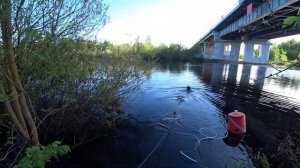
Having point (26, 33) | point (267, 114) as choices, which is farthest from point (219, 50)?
point (26, 33)

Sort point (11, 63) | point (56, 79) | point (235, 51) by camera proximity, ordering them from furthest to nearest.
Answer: point (235, 51) → point (56, 79) → point (11, 63)

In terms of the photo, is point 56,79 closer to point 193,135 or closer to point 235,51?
point 193,135

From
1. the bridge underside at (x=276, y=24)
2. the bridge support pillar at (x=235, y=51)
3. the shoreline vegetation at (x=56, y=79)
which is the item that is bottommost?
the bridge support pillar at (x=235, y=51)

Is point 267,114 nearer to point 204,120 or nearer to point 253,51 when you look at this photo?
point 204,120

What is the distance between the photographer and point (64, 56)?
6430 mm

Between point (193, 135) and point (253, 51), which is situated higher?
point (193, 135)

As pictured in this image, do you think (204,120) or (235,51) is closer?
(204,120)

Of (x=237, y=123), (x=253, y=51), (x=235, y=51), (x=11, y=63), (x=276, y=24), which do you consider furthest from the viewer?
(x=235, y=51)

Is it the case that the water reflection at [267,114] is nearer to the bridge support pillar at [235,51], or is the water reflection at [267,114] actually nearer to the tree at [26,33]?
the tree at [26,33]

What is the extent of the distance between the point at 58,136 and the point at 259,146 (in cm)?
684

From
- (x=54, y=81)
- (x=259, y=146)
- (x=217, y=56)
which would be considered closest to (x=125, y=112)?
(x=54, y=81)

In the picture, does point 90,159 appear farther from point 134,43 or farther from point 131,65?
point 134,43

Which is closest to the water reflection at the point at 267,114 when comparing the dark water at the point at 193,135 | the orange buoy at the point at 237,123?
the dark water at the point at 193,135

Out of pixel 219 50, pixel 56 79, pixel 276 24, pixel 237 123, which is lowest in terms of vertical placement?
pixel 219 50
